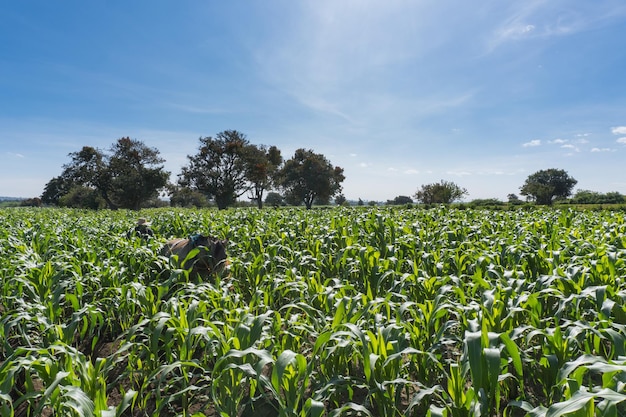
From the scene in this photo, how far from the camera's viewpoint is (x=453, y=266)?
548 centimetres

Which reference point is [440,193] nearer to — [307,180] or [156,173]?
[307,180]

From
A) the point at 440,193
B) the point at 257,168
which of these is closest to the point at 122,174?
the point at 257,168

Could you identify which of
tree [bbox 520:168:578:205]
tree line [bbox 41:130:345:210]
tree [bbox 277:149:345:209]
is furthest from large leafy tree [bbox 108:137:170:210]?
tree [bbox 520:168:578:205]

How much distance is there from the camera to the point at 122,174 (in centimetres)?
4378

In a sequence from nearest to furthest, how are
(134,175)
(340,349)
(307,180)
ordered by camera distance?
(340,349), (134,175), (307,180)

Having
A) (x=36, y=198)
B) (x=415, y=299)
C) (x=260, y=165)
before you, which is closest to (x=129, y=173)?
(x=260, y=165)

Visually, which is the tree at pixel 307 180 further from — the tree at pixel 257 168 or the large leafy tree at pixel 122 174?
the large leafy tree at pixel 122 174

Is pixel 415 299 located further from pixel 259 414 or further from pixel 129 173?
pixel 129 173

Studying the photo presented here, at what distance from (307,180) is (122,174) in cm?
2696

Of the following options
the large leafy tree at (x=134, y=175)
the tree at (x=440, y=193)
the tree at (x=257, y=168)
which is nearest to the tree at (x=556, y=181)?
the tree at (x=440, y=193)

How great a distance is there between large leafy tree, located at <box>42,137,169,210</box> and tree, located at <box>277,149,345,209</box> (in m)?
19.3

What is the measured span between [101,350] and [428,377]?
365 centimetres

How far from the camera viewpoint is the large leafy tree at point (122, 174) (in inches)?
1667

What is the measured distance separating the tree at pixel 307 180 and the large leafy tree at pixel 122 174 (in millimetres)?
19308
